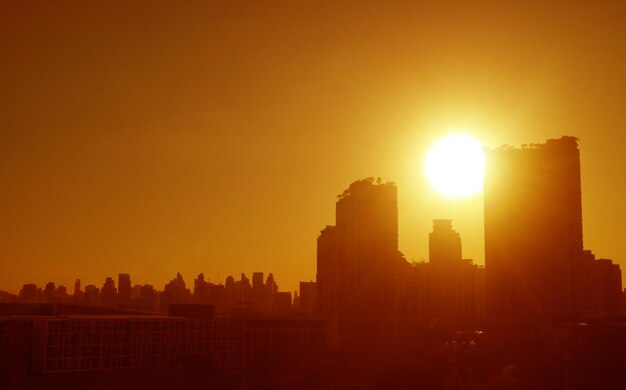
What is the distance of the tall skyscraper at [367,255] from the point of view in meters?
77.9

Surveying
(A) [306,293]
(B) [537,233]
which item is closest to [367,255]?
(B) [537,233]

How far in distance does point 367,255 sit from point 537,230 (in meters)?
16.6

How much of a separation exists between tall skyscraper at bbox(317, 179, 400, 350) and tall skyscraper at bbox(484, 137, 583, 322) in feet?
34.0

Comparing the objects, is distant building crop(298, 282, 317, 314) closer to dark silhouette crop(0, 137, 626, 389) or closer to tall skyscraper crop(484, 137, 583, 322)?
dark silhouette crop(0, 137, 626, 389)

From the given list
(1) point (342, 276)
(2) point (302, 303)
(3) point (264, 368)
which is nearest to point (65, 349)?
(3) point (264, 368)

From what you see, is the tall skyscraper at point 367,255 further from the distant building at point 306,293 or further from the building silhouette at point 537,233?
the distant building at point 306,293

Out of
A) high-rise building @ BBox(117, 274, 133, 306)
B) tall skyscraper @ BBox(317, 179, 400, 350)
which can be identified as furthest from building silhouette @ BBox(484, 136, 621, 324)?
high-rise building @ BBox(117, 274, 133, 306)

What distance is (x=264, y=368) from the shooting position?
160 feet

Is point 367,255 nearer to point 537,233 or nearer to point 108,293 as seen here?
point 537,233

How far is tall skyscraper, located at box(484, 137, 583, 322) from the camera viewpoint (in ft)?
239

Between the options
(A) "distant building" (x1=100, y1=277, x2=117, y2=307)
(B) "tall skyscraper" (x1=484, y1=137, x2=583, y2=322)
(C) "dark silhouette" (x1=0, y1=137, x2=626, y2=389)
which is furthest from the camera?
(A) "distant building" (x1=100, y1=277, x2=117, y2=307)

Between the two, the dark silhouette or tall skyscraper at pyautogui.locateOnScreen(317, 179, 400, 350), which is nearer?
the dark silhouette

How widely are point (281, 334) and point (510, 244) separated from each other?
1208 inches

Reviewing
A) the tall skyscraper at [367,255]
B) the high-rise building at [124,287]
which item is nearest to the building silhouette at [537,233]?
the tall skyscraper at [367,255]
